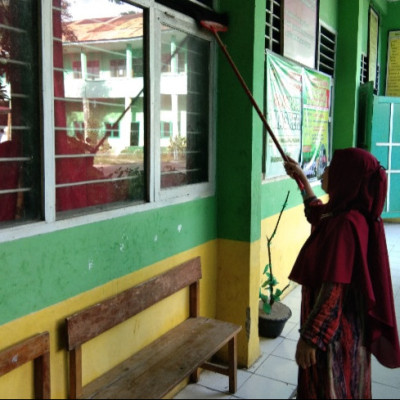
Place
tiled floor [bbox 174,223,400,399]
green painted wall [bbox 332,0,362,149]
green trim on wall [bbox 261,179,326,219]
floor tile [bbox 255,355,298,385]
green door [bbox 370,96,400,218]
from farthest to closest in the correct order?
green door [bbox 370,96,400,218], green painted wall [bbox 332,0,362,149], green trim on wall [bbox 261,179,326,219], floor tile [bbox 255,355,298,385], tiled floor [bbox 174,223,400,399]

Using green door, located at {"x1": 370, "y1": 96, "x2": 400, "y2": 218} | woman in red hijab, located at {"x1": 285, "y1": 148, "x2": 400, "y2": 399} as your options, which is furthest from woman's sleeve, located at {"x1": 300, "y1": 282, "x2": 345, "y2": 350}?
green door, located at {"x1": 370, "y1": 96, "x2": 400, "y2": 218}

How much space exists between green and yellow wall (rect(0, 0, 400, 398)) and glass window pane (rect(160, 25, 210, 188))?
4.7 inches

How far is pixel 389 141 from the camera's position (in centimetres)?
704

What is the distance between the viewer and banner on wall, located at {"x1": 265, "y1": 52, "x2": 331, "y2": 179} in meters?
3.91

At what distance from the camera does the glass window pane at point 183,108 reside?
2805mm

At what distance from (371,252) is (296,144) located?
300 cm

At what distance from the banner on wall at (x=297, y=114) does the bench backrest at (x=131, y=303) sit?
1402mm

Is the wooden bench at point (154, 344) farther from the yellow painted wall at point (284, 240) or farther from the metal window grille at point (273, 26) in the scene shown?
the metal window grille at point (273, 26)

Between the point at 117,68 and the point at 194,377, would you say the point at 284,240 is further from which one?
the point at 117,68

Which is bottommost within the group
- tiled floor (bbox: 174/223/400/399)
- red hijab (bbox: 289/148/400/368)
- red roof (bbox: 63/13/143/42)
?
tiled floor (bbox: 174/223/400/399)

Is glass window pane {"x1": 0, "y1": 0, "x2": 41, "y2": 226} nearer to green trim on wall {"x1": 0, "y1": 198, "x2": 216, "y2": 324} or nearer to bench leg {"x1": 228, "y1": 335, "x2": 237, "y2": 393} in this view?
green trim on wall {"x1": 0, "y1": 198, "x2": 216, "y2": 324}

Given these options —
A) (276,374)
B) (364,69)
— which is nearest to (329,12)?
(364,69)

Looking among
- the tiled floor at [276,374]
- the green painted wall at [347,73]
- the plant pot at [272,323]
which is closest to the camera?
the tiled floor at [276,374]

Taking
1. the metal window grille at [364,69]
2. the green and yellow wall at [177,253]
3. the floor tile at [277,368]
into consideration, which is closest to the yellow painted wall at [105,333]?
the green and yellow wall at [177,253]
